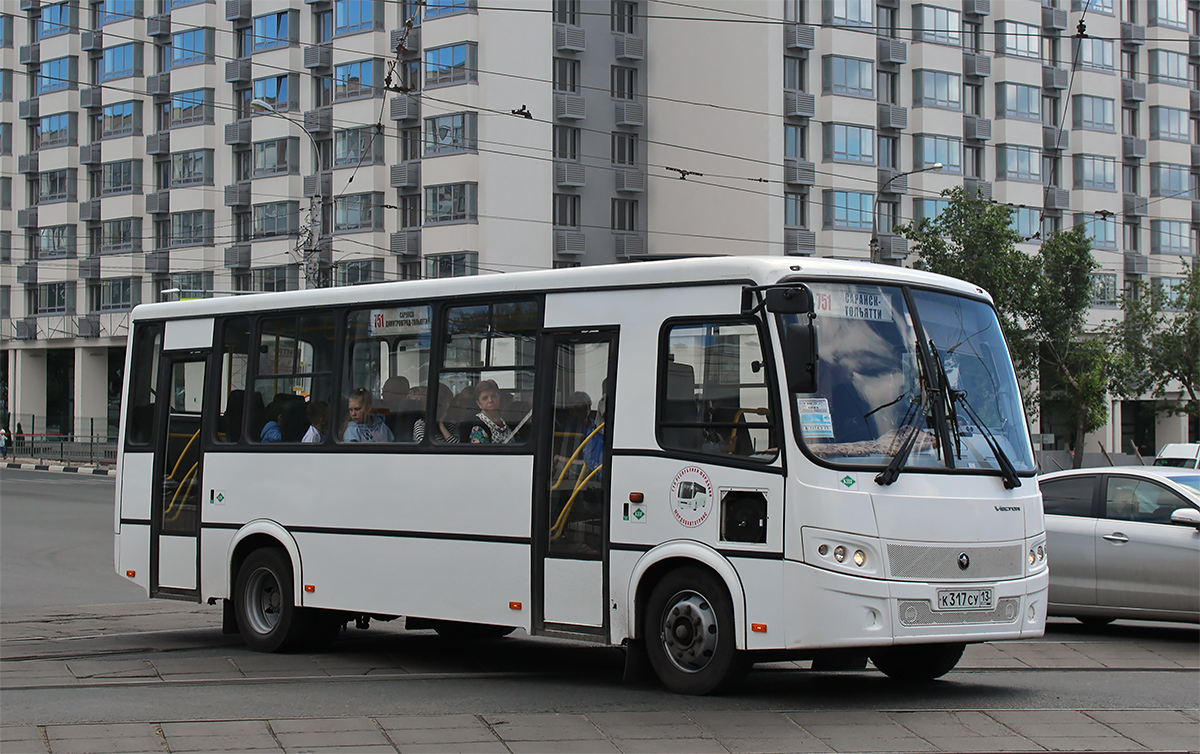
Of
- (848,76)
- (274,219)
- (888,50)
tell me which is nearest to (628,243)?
(848,76)

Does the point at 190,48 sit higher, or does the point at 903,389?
the point at 190,48

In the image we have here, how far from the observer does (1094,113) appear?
67375mm

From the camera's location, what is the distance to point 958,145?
63.9m

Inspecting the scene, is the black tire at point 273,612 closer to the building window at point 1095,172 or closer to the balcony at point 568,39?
the balcony at point 568,39

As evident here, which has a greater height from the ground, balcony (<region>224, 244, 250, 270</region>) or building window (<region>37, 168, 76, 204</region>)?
building window (<region>37, 168, 76, 204</region>)

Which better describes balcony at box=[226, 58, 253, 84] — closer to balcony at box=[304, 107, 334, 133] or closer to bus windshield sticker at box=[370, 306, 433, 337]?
balcony at box=[304, 107, 334, 133]

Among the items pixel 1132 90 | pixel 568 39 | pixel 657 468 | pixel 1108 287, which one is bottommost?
pixel 657 468

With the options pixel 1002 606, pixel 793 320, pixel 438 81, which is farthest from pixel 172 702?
pixel 438 81

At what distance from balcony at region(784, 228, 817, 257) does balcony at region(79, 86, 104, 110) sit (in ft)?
107

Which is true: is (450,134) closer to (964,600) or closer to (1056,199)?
(1056,199)

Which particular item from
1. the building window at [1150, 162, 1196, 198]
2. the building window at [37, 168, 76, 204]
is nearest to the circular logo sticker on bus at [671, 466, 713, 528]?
the building window at [37, 168, 76, 204]

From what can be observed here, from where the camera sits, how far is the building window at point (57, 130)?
223 ft

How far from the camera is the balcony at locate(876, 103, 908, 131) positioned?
62.2 m

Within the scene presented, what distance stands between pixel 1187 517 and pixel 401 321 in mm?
6884
